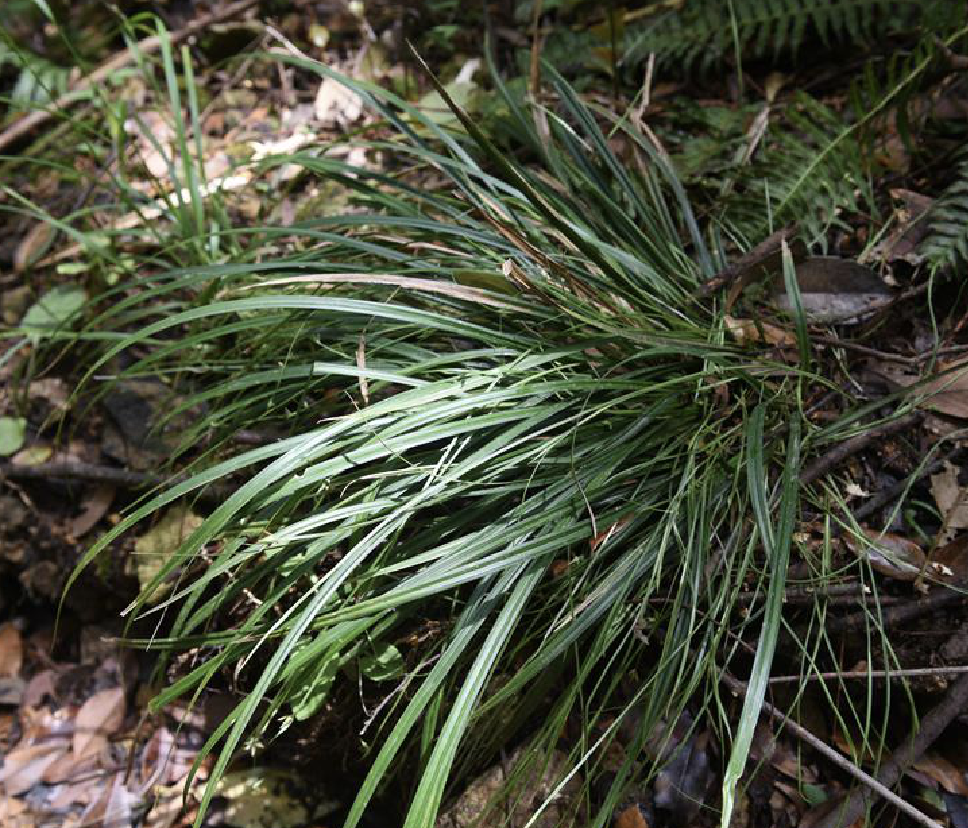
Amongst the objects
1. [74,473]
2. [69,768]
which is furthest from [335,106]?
[69,768]

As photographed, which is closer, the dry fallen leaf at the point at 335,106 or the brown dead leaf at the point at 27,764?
the brown dead leaf at the point at 27,764

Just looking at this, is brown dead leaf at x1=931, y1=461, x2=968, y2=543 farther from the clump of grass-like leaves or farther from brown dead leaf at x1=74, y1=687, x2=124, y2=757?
brown dead leaf at x1=74, y1=687, x2=124, y2=757

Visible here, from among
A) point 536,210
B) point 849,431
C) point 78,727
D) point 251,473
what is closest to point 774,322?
point 849,431

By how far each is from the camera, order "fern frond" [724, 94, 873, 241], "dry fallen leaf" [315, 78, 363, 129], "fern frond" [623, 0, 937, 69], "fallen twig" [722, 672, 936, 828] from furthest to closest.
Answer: "dry fallen leaf" [315, 78, 363, 129], "fern frond" [623, 0, 937, 69], "fern frond" [724, 94, 873, 241], "fallen twig" [722, 672, 936, 828]

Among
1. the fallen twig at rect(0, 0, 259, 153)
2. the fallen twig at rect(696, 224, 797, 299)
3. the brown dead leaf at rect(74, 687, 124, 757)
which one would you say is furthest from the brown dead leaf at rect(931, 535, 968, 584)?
the fallen twig at rect(0, 0, 259, 153)

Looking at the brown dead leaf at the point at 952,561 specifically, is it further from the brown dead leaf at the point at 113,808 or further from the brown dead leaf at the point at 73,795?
the brown dead leaf at the point at 73,795

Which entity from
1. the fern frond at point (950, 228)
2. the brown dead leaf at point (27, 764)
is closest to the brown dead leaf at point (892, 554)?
the fern frond at point (950, 228)
